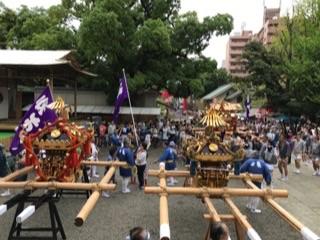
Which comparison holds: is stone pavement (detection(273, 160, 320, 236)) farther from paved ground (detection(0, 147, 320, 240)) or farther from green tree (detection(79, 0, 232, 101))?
green tree (detection(79, 0, 232, 101))

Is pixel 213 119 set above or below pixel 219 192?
above

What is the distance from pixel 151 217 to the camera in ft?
37.4

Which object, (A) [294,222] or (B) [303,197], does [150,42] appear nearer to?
(B) [303,197]

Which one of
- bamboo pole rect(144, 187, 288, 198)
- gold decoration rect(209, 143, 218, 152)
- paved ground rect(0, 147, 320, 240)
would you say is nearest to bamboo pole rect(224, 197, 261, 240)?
bamboo pole rect(144, 187, 288, 198)

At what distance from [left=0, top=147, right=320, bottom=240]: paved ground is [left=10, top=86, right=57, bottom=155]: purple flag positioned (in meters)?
1.65

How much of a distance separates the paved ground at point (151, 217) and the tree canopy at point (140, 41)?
1487cm

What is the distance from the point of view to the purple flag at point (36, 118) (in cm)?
1142

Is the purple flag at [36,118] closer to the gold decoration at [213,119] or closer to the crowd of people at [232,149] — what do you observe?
the crowd of people at [232,149]

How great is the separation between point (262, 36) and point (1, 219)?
102m

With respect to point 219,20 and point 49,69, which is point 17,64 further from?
point 219,20

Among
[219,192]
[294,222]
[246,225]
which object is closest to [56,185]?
[219,192]

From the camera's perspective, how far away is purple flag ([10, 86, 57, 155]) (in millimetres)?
11422

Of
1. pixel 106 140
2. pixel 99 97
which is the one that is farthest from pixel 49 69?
pixel 99 97

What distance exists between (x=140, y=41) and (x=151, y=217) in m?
18.5
